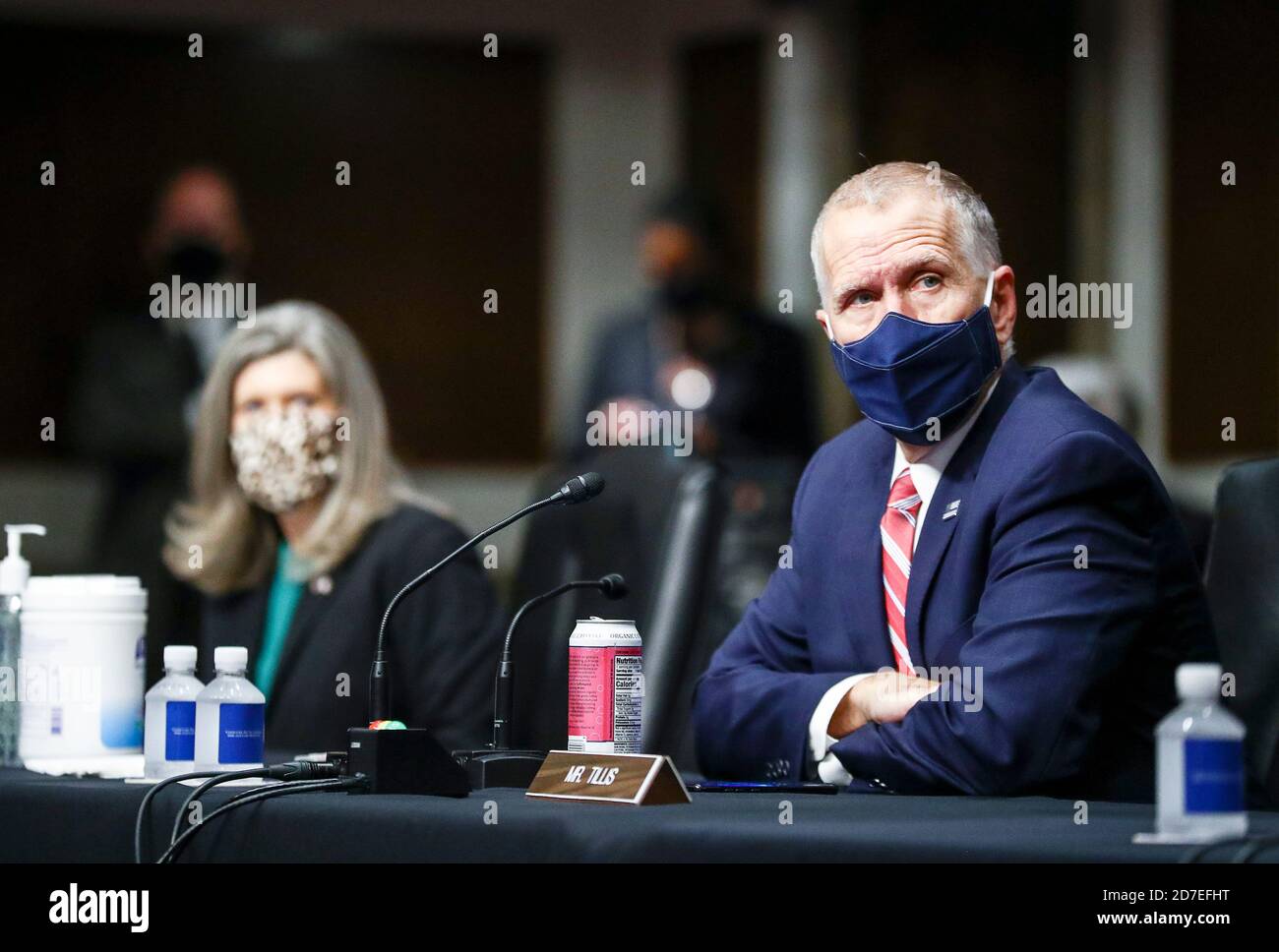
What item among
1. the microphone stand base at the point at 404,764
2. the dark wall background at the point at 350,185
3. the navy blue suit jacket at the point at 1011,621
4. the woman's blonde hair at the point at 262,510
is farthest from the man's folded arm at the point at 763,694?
the dark wall background at the point at 350,185

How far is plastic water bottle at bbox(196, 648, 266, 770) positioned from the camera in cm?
219

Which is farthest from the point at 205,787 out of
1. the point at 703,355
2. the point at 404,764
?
the point at 703,355

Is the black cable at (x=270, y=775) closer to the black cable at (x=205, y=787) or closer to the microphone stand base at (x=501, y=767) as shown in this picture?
the black cable at (x=205, y=787)

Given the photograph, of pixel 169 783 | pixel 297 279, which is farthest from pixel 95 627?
pixel 297 279

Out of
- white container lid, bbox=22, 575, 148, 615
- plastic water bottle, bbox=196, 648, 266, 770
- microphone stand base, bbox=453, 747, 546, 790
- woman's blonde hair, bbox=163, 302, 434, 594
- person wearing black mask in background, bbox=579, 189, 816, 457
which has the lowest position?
microphone stand base, bbox=453, 747, 546, 790

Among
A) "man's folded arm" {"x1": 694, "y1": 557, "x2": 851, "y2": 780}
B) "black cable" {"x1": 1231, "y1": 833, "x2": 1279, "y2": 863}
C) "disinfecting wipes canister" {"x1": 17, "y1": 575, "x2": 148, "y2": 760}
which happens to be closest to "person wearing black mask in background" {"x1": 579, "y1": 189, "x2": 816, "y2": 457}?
"man's folded arm" {"x1": 694, "y1": 557, "x2": 851, "y2": 780}

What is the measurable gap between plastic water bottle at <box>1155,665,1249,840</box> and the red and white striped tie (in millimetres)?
755

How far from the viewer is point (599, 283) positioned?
8453mm

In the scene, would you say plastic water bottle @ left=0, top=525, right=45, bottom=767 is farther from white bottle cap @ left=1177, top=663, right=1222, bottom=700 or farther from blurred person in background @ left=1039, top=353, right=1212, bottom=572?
blurred person in background @ left=1039, top=353, right=1212, bottom=572

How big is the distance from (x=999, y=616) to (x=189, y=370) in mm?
3851

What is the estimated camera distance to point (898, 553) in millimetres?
2406

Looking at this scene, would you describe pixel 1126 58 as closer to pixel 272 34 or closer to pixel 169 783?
pixel 272 34

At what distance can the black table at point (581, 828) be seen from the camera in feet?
5.11

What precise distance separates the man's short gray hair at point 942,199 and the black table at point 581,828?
73 centimetres
